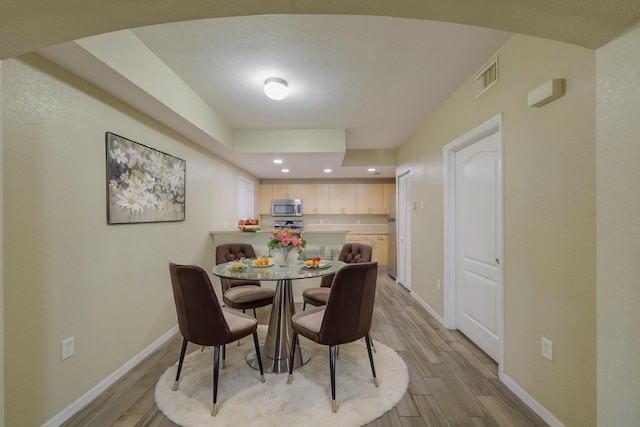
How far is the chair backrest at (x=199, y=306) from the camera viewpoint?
1.58 metres

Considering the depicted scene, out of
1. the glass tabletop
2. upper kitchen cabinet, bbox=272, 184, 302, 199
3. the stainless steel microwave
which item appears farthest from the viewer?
upper kitchen cabinet, bbox=272, 184, 302, 199

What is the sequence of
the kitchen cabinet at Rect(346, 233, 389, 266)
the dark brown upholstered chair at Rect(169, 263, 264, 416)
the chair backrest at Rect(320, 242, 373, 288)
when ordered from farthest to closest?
the kitchen cabinet at Rect(346, 233, 389, 266) < the chair backrest at Rect(320, 242, 373, 288) < the dark brown upholstered chair at Rect(169, 263, 264, 416)

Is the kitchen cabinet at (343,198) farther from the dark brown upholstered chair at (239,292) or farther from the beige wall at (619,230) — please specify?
the beige wall at (619,230)

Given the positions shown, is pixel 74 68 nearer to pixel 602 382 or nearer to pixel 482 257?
pixel 602 382

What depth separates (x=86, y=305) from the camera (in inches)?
67.5

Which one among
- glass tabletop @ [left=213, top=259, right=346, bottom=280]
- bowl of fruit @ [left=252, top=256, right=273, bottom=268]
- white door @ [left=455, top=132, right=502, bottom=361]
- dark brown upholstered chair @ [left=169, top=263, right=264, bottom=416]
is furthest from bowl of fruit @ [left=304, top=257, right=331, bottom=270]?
white door @ [left=455, top=132, right=502, bottom=361]

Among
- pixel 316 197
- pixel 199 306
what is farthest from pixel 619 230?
pixel 316 197

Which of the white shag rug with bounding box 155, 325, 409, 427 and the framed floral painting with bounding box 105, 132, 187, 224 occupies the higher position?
the framed floral painting with bounding box 105, 132, 187, 224

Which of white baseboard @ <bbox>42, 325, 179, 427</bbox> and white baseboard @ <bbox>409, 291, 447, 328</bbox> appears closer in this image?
white baseboard @ <bbox>42, 325, 179, 427</bbox>

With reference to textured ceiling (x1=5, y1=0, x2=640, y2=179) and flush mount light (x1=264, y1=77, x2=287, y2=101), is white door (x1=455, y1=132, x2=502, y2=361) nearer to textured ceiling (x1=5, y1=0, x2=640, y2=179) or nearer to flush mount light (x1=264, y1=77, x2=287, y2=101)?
textured ceiling (x1=5, y1=0, x2=640, y2=179)

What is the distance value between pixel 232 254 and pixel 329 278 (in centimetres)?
121

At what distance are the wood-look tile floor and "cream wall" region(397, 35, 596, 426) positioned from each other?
0.77 ft

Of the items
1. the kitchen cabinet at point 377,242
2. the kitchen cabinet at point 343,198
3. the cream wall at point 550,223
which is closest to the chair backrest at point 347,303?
the cream wall at point 550,223

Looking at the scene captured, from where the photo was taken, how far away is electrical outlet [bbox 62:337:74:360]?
61.6 inches
